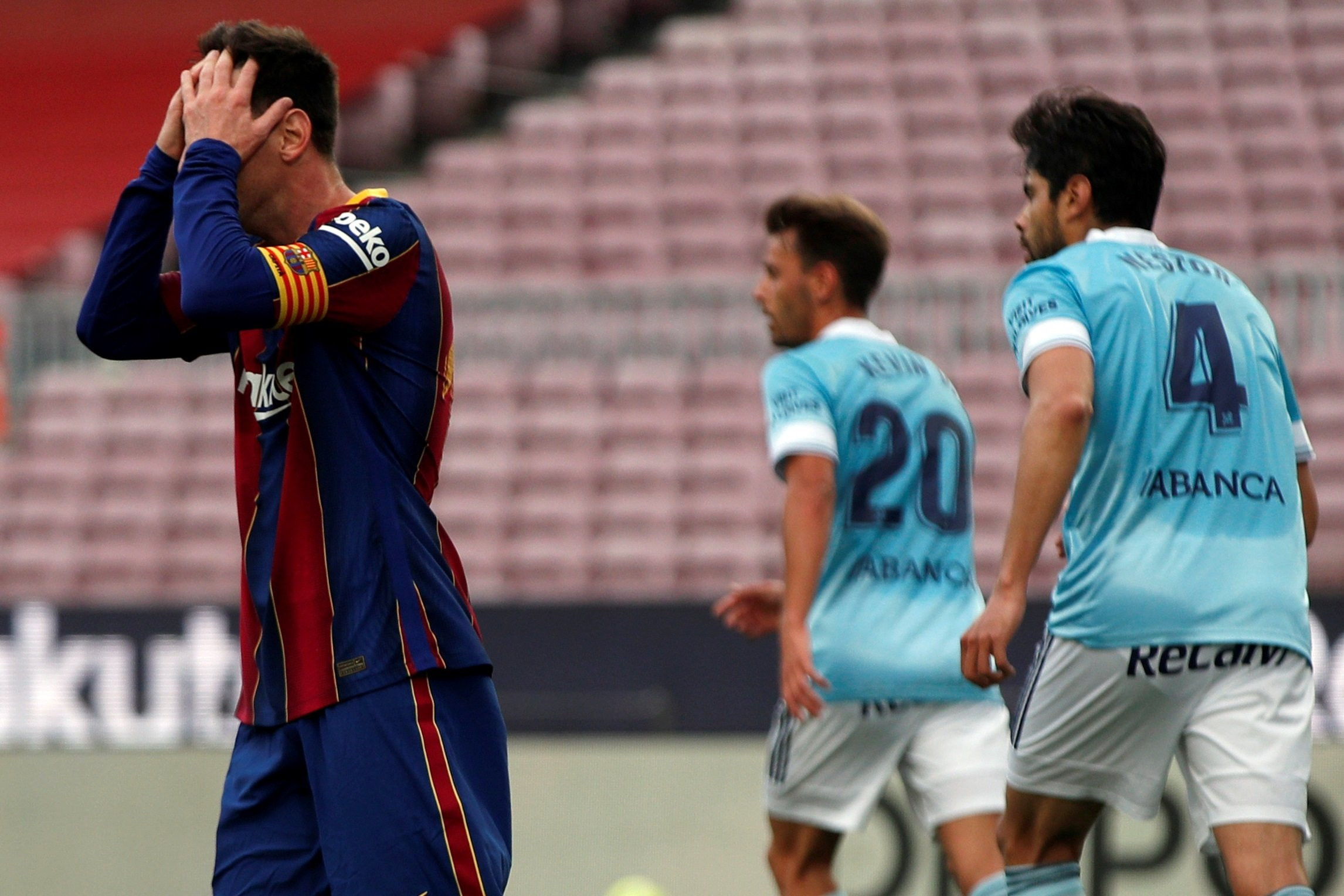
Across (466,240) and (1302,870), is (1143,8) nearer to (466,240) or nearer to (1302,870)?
(466,240)

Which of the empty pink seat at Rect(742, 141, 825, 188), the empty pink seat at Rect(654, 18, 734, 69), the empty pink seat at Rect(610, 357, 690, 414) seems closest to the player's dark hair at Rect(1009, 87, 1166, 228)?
the empty pink seat at Rect(610, 357, 690, 414)

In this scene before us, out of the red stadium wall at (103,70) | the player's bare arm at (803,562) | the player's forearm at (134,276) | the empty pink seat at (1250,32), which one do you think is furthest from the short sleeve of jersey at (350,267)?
the red stadium wall at (103,70)

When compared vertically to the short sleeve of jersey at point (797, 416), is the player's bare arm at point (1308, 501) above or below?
below

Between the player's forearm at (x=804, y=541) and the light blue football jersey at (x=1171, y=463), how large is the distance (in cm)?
97

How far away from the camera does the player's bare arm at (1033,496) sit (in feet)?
10.7

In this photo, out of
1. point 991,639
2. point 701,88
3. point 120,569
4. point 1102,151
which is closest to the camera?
point 991,639

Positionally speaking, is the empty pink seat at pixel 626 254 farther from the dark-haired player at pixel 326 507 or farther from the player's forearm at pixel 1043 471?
the dark-haired player at pixel 326 507

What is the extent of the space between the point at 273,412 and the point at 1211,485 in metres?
1.74

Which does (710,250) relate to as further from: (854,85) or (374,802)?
(374,802)

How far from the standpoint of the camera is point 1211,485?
134 inches

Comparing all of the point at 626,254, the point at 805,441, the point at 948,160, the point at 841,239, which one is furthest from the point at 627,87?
the point at 805,441

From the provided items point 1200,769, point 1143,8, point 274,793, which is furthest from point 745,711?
point 1143,8

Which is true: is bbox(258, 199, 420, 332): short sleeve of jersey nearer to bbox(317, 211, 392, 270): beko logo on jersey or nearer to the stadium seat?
bbox(317, 211, 392, 270): beko logo on jersey

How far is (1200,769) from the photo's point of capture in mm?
3363
